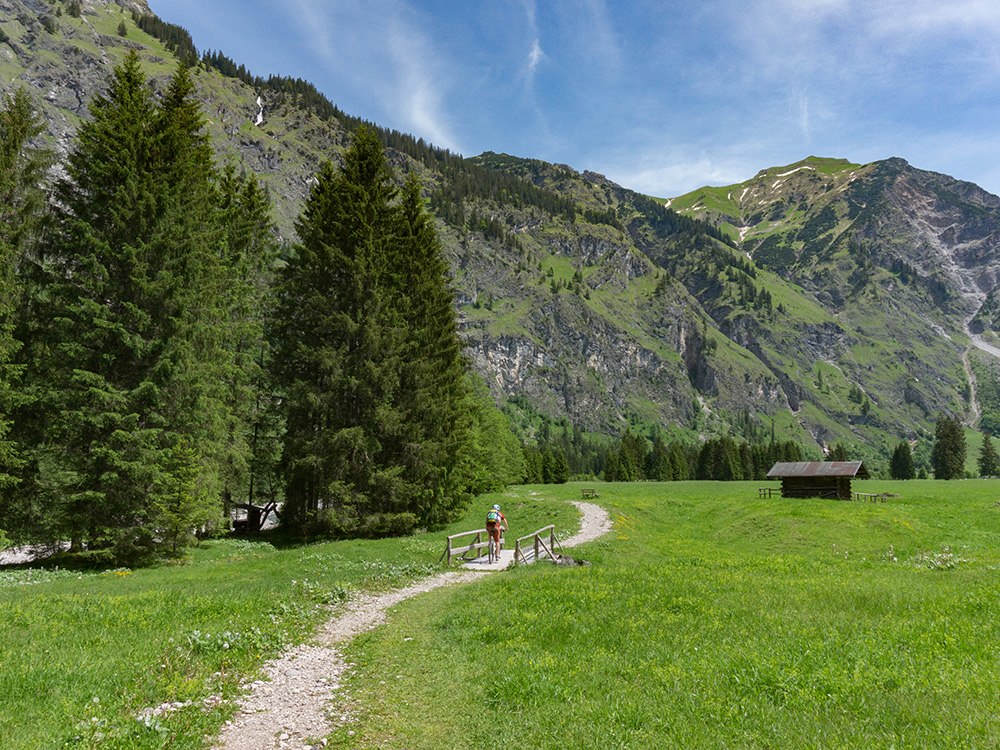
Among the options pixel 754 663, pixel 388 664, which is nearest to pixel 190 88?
pixel 388 664

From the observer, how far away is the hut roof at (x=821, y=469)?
45.6 metres

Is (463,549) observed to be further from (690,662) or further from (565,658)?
(690,662)

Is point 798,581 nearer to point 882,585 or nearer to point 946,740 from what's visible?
Answer: point 882,585

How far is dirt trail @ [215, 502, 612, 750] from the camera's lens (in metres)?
6.65

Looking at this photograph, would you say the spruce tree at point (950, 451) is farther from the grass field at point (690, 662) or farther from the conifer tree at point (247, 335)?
the conifer tree at point (247, 335)

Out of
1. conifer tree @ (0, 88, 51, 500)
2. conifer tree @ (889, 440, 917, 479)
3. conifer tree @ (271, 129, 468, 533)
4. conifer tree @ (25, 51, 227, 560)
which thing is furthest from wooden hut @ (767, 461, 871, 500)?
conifer tree @ (889, 440, 917, 479)

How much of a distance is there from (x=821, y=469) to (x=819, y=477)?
97 cm

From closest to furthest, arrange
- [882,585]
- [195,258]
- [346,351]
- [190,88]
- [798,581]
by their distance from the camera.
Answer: [882,585] → [798,581] → [195,258] → [190,88] → [346,351]

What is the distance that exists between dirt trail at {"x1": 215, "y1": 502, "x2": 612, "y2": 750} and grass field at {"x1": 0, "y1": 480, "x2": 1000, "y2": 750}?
313mm

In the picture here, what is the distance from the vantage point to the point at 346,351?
99.3 feet

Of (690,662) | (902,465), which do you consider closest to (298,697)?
(690,662)

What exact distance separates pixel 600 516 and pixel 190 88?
121 feet

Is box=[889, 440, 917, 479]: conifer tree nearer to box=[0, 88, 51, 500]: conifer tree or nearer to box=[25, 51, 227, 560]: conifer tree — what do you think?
box=[25, 51, 227, 560]: conifer tree

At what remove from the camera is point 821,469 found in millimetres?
47375
